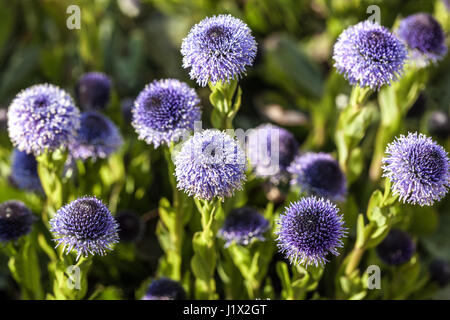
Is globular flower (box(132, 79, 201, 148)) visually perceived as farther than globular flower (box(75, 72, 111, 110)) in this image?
No

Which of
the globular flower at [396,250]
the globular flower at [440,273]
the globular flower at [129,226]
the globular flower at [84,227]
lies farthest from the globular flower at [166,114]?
the globular flower at [440,273]

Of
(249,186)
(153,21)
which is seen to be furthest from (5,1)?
(249,186)

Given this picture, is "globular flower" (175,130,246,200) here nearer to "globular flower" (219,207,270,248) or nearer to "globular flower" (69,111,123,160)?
"globular flower" (219,207,270,248)

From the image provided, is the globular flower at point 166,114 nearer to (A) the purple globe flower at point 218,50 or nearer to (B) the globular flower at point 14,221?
(A) the purple globe flower at point 218,50

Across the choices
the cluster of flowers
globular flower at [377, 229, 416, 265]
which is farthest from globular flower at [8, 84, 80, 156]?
globular flower at [377, 229, 416, 265]

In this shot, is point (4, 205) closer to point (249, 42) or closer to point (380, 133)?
point (249, 42)

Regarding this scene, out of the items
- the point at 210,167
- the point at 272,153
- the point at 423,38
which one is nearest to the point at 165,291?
the point at 210,167
